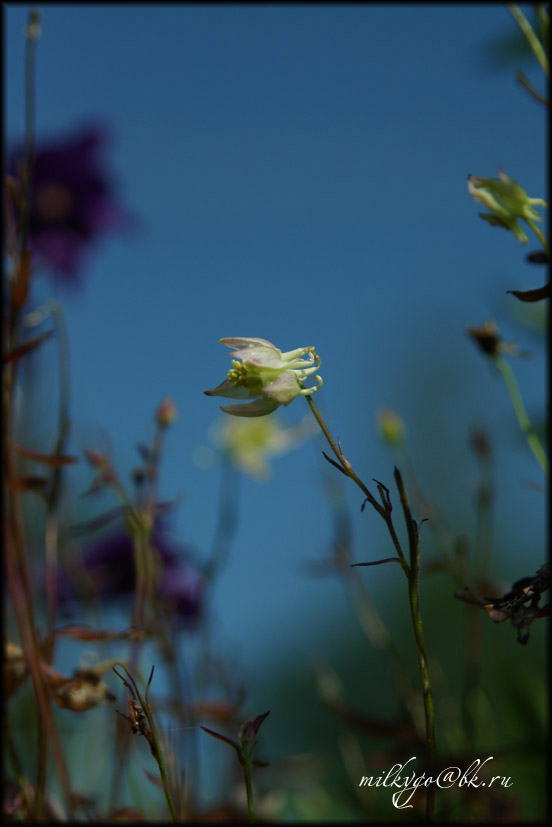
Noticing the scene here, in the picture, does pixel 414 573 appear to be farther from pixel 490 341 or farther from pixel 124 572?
pixel 124 572

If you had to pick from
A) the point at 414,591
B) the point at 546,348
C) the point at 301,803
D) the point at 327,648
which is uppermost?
the point at 546,348

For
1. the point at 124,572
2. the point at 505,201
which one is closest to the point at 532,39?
the point at 505,201

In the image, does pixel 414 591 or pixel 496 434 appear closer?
pixel 414 591

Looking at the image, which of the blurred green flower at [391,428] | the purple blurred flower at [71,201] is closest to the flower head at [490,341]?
the blurred green flower at [391,428]

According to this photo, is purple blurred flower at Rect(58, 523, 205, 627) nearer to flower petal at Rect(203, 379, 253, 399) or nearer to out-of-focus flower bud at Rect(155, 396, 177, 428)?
out-of-focus flower bud at Rect(155, 396, 177, 428)

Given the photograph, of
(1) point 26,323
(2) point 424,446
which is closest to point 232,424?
(1) point 26,323

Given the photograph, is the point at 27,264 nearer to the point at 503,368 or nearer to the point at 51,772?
the point at 503,368
